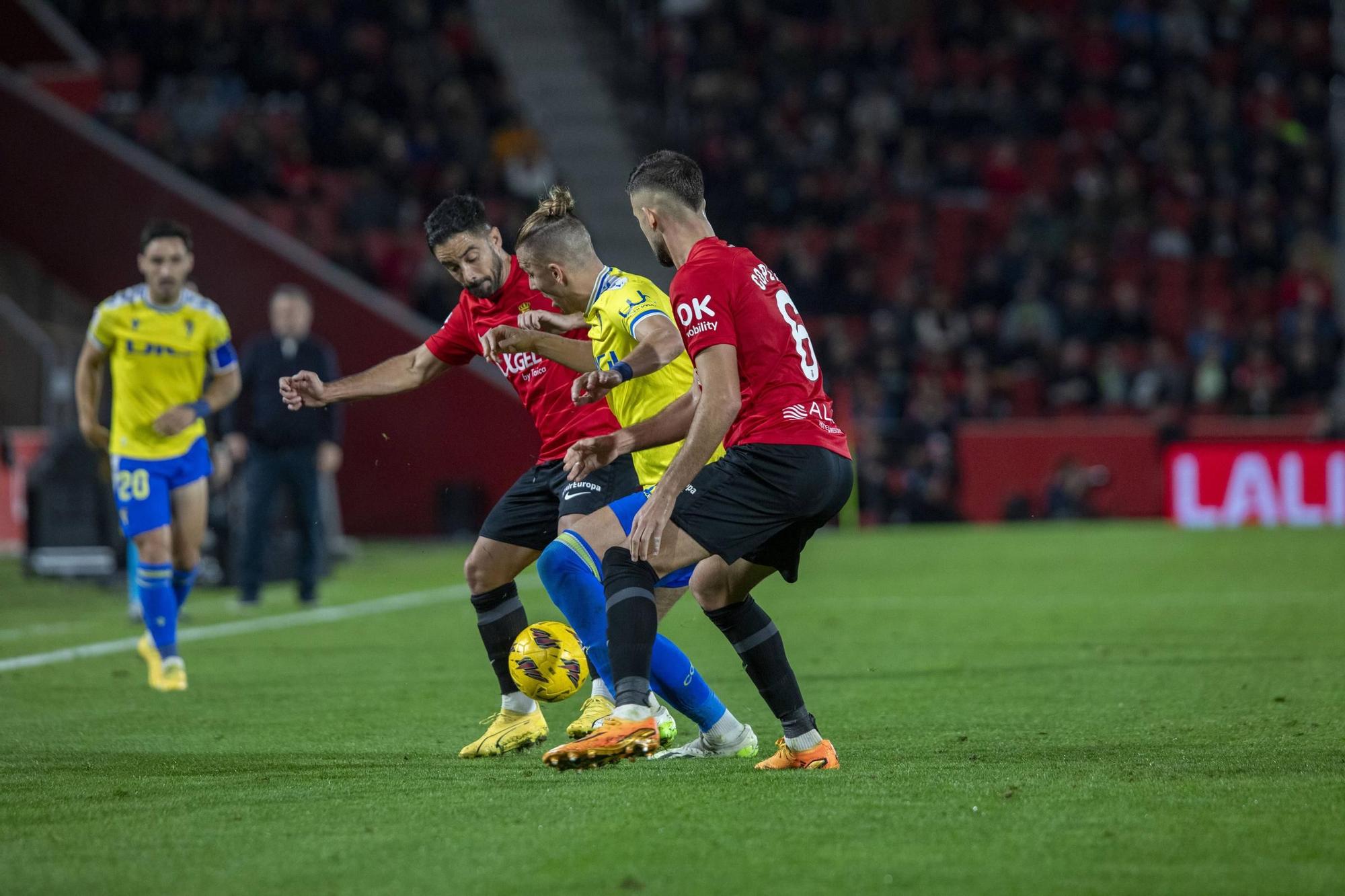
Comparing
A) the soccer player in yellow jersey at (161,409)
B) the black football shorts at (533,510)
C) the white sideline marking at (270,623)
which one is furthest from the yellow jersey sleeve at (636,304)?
the white sideline marking at (270,623)

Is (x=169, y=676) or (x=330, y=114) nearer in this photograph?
(x=169, y=676)

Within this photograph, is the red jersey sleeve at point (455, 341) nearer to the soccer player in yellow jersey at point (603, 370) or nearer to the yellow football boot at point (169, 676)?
the soccer player in yellow jersey at point (603, 370)

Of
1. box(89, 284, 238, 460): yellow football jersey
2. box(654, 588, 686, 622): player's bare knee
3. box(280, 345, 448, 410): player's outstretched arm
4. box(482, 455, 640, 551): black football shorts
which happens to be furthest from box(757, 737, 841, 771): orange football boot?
box(89, 284, 238, 460): yellow football jersey

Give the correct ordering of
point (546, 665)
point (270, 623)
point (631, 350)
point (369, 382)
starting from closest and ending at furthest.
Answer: point (631, 350) → point (546, 665) → point (369, 382) → point (270, 623)

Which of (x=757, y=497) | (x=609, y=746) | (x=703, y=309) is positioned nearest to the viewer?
(x=609, y=746)

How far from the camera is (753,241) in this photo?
79.7 ft

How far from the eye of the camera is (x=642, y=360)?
5684 millimetres

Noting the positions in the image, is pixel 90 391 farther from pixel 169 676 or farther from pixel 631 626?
pixel 631 626

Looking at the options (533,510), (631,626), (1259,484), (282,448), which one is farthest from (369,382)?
(1259,484)

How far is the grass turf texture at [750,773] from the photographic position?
421 cm

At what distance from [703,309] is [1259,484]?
57.4 feet

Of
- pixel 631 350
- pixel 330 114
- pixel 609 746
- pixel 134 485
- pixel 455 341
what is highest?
pixel 330 114

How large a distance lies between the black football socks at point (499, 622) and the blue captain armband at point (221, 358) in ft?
9.80

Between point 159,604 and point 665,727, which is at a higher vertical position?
point 159,604
